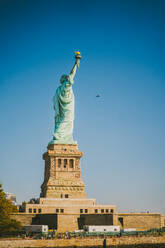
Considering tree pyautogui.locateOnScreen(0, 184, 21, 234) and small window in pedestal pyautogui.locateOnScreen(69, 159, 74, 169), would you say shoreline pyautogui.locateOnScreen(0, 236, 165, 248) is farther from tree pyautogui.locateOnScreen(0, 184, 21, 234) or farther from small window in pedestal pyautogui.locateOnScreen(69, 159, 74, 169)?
small window in pedestal pyautogui.locateOnScreen(69, 159, 74, 169)

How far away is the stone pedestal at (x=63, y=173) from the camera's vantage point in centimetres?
5981

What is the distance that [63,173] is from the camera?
61.6 metres

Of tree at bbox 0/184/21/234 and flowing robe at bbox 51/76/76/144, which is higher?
flowing robe at bbox 51/76/76/144

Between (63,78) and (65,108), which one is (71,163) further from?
(63,78)

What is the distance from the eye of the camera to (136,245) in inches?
1722

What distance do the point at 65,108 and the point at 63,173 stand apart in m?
10.5

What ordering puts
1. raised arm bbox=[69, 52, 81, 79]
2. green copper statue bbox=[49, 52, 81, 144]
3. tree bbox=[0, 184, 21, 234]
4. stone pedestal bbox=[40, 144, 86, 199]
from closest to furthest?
1. tree bbox=[0, 184, 21, 234]
2. stone pedestal bbox=[40, 144, 86, 199]
3. green copper statue bbox=[49, 52, 81, 144]
4. raised arm bbox=[69, 52, 81, 79]

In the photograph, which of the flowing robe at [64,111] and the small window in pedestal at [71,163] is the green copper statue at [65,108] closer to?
the flowing robe at [64,111]

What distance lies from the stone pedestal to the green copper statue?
6.58ft

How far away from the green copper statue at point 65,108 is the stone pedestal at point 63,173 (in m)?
2.01

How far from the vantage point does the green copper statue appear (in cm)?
6438

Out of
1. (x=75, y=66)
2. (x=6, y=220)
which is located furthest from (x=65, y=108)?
(x=6, y=220)

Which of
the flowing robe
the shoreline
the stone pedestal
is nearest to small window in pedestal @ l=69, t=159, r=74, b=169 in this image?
the stone pedestal

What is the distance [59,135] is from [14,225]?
20210mm
